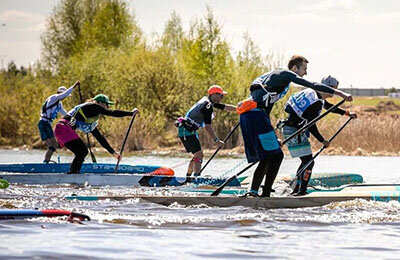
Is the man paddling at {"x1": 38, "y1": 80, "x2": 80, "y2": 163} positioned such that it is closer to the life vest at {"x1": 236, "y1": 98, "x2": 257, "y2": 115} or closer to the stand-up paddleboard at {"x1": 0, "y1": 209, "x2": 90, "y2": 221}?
the life vest at {"x1": 236, "y1": 98, "x2": 257, "y2": 115}

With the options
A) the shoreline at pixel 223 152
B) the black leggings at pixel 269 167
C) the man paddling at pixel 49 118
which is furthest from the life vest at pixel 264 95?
the shoreline at pixel 223 152

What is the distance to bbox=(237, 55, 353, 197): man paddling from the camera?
11117 mm

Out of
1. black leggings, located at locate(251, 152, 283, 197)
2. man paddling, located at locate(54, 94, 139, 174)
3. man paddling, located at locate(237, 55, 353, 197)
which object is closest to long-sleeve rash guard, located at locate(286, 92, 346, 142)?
man paddling, located at locate(237, 55, 353, 197)

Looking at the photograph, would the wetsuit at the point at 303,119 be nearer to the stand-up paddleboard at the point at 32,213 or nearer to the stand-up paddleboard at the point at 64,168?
the stand-up paddleboard at the point at 32,213

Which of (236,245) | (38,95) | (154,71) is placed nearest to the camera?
(236,245)

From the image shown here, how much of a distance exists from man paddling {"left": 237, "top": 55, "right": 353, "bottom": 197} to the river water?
0.55 meters

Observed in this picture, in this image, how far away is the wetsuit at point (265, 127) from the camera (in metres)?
11.1

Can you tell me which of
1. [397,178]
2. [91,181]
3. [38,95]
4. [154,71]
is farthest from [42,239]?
[38,95]

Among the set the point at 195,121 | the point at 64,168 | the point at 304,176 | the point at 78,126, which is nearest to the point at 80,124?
the point at 78,126

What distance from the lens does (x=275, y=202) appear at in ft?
37.6

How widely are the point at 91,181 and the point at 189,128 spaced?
2.04 m

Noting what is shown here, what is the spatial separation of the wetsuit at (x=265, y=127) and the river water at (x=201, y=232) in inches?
22.0

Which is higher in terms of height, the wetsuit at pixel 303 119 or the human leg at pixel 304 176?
the wetsuit at pixel 303 119

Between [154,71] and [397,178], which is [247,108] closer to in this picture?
[397,178]
